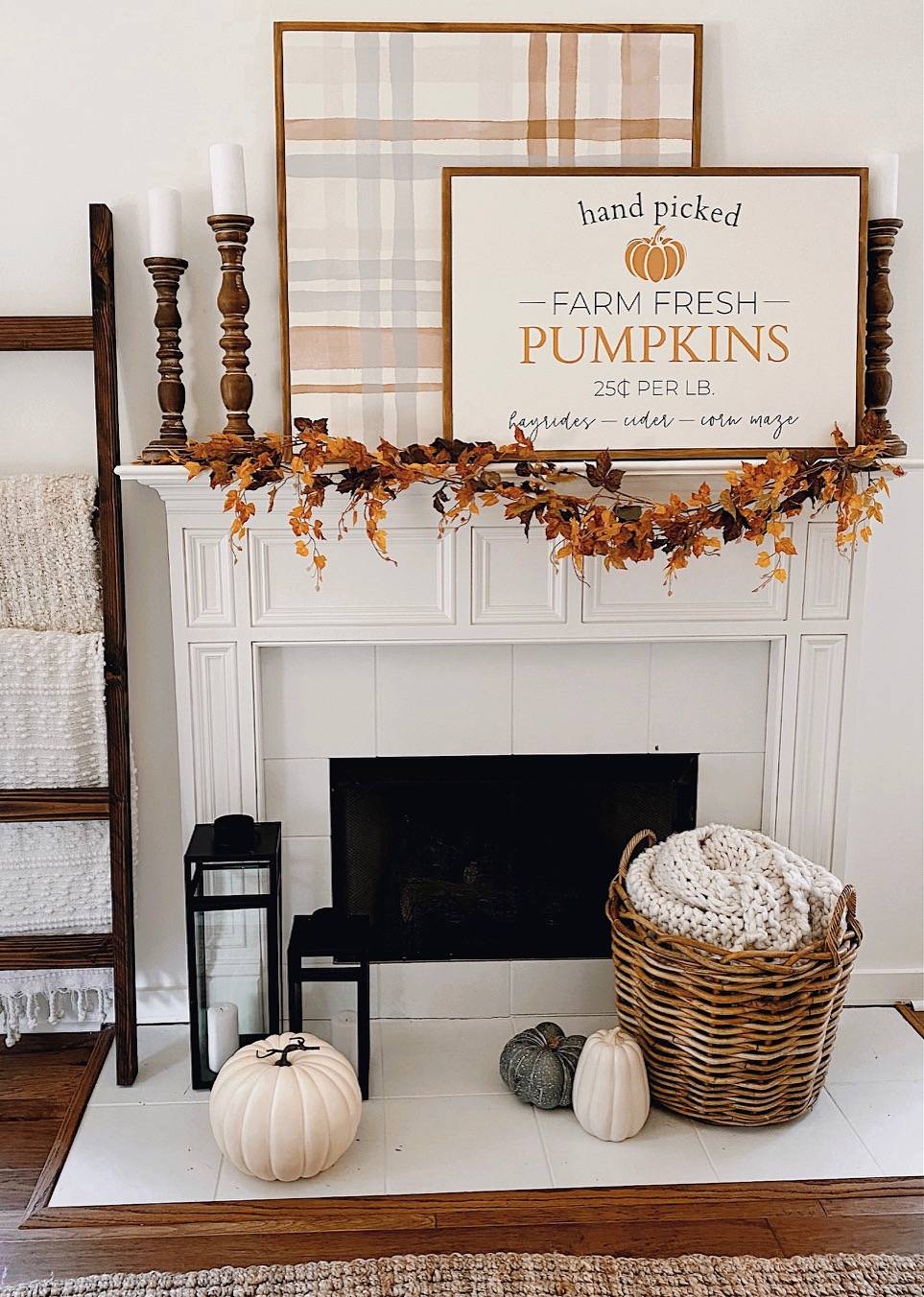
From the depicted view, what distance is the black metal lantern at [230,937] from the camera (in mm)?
2148

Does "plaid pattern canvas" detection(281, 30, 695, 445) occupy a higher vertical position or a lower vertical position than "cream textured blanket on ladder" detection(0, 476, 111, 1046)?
higher

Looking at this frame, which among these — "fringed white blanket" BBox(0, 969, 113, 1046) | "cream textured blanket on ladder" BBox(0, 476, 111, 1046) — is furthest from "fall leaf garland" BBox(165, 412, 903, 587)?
"fringed white blanket" BBox(0, 969, 113, 1046)

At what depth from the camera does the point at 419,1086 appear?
224 cm

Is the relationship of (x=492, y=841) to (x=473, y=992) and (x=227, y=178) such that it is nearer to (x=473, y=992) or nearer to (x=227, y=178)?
(x=473, y=992)

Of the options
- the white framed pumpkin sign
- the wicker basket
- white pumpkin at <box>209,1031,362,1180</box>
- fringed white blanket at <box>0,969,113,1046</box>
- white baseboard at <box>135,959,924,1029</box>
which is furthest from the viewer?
white baseboard at <box>135,959,924,1029</box>

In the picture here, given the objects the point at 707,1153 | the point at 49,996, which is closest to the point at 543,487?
the point at 707,1153

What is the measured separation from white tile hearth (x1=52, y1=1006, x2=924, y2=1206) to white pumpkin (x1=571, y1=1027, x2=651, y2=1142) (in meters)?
0.04

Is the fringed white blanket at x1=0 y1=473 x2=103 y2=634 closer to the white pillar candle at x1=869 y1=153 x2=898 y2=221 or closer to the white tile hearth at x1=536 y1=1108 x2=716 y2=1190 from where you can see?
the white tile hearth at x1=536 y1=1108 x2=716 y2=1190

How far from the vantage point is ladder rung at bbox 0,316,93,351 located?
209 centimetres

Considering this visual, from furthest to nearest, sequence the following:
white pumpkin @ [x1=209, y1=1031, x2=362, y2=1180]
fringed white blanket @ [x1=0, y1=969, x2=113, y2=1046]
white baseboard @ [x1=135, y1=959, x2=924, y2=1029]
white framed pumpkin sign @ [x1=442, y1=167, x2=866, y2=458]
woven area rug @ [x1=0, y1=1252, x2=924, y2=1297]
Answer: white baseboard @ [x1=135, y1=959, x2=924, y2=1029] → fringed white blanket @ [x1=0, y1=969, x2=113, y2=1046] → white framed pumpkin sign @ [x1=442, y1=167, x2=866, y2=458] → white pumpkin @ [x1=209, y1=1031, x2=362, y2=1180] → woven area rug @ [x1=0, y1=1252, x2=924, y2=1297]

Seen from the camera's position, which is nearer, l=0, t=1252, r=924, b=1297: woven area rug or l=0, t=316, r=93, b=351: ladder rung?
l=0, t=1252, r=924, b=1297: woven area rug

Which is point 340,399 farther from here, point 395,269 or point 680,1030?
point 680,1030

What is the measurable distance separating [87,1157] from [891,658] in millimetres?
1767

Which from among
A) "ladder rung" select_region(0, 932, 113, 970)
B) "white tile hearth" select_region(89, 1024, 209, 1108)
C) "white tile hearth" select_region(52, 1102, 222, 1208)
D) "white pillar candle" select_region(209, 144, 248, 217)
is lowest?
"white tile hearth" select_region(52, 1102, 222, 1208)
